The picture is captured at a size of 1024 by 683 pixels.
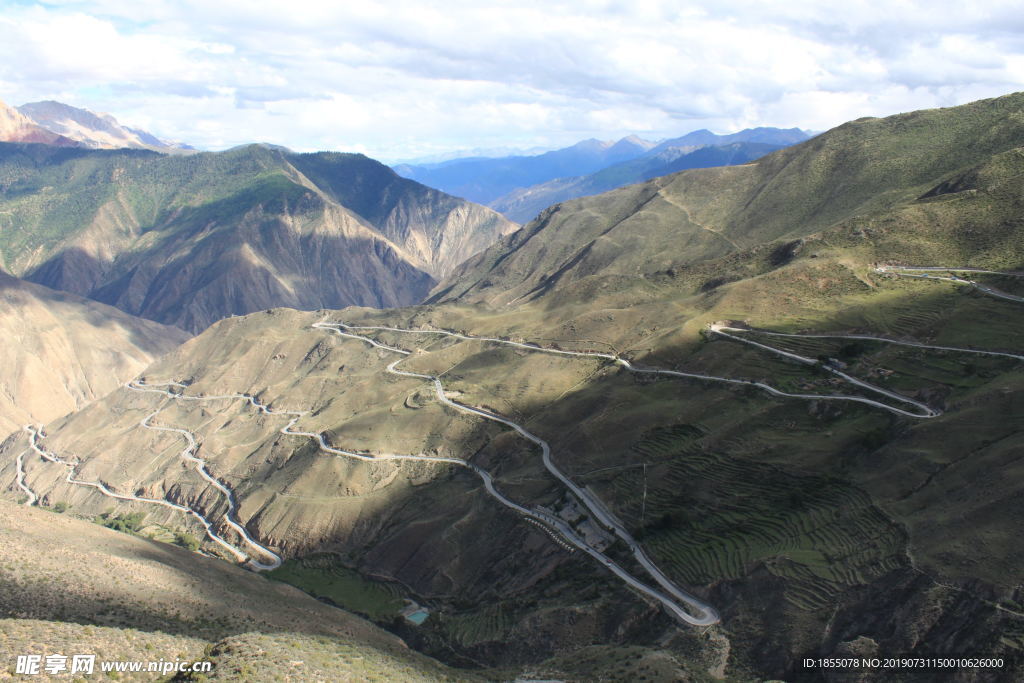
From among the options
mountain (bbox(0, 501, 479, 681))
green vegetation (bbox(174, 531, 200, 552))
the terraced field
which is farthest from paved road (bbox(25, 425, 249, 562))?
the terraced field

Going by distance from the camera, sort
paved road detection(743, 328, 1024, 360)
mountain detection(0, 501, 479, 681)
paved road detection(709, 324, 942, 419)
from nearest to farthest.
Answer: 1. mountain detection(0, 501, 479, 681)
2. paved road detection(709, 324, 942, 419)
3. paved road detection(743, 328, 1024, 360)

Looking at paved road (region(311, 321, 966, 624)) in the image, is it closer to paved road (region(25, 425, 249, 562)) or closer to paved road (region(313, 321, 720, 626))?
paved road (region(313, 321, 720, 626))

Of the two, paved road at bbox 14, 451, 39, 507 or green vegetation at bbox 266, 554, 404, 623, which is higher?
green vegetation at bbox 266, 554, 404, 623

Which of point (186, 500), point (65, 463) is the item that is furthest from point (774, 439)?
point (65, 463)

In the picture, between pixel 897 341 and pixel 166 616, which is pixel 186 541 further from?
pixel 897 341

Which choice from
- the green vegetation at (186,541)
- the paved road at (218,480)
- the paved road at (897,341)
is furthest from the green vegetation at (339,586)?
the paved road at (897,341)

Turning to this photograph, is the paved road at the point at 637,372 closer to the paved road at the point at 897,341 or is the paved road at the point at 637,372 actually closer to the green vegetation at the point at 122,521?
the paved road at the point at 897,341

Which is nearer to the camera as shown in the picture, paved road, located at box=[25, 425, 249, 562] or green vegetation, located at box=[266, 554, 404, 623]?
green vegetation, located at box=[266, 554, 404, 623]

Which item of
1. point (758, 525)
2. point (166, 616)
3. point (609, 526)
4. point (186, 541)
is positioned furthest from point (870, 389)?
point (186, 541)
